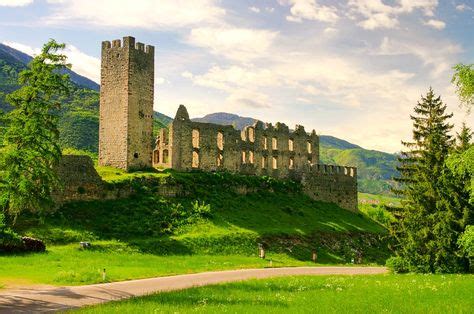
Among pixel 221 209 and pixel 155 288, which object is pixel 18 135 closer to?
pixel 155 288

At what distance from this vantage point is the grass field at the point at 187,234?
3300 centimetres

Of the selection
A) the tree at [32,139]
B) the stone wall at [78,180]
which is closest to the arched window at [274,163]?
the stone wall at [78,180]

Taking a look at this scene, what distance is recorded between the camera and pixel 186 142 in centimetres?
6275

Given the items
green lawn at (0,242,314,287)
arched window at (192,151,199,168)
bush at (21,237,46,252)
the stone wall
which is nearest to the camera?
green lawn at (0,242,314,287)

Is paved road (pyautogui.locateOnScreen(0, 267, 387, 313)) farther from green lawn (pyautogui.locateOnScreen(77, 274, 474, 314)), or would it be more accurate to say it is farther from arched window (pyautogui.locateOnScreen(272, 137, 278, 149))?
arched window (pyautogui.locateOnScreen(272, 137, 278, 149))

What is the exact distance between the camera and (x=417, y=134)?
4409 cm

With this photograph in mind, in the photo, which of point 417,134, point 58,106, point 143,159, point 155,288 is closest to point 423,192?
point 417,134

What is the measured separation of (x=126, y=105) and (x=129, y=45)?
6519 mm

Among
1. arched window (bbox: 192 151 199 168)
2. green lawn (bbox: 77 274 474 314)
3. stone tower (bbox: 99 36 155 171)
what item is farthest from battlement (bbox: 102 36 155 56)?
green lawn (bbox: 77 274 474 314)

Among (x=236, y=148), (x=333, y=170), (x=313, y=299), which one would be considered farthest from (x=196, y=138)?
(x=313, y=299)

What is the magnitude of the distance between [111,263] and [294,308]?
19.5m

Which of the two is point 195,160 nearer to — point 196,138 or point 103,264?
point 196,138

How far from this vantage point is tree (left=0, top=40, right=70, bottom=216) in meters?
31.8

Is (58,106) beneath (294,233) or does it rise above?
above
